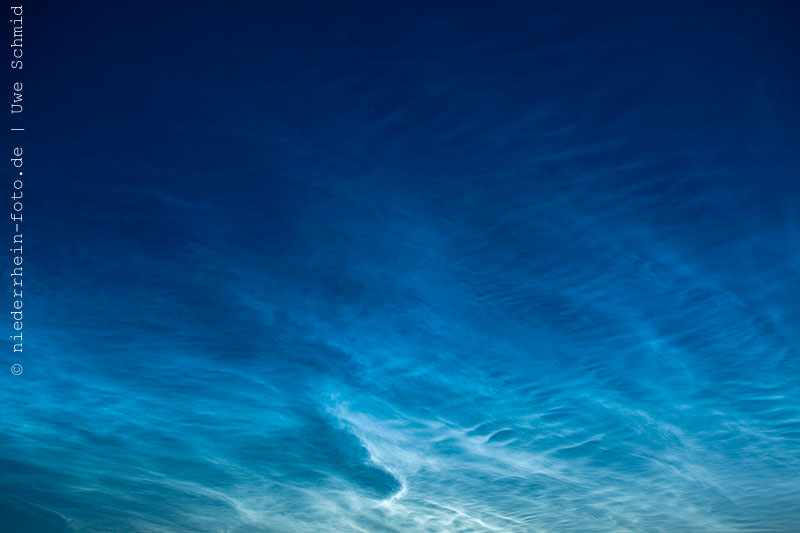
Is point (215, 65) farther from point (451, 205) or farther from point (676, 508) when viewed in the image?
point (676, 508)

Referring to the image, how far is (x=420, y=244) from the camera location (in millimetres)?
8539

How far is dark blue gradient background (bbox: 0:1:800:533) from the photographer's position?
20.2 ft

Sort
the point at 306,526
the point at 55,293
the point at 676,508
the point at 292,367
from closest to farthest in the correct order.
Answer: the point at 55,293 < the point at 292,367 < the point at 676,508 < the point at 306,526

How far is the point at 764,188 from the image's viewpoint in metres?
7.29

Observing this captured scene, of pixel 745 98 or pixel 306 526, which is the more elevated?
pixel 745 98

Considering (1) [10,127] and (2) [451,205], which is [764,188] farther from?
(1) [10,127]

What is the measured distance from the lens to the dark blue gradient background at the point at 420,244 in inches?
243

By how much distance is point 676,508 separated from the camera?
56.2 feet

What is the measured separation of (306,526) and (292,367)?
1137cm

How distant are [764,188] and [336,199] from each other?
6.47 meters

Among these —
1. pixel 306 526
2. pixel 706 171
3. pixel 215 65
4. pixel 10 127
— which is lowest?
pixel 306 526

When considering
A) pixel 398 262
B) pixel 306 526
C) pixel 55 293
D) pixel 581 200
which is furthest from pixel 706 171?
pixel 306 526

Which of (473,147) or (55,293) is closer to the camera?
(473,147)

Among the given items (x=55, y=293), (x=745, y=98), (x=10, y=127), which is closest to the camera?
(x=745, y=98)
